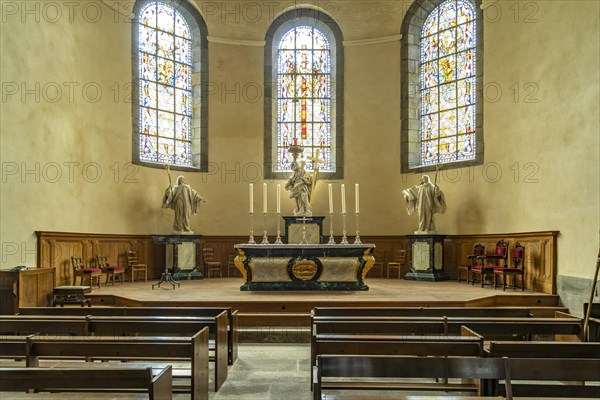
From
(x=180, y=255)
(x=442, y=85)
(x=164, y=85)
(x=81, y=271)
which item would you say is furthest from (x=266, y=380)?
(x=442, y=85)

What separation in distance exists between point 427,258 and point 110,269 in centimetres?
724

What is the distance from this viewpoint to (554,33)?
1027cm

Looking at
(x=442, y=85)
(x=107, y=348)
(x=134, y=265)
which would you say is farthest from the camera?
(x=442, y=85)

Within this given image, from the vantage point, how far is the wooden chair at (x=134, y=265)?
1282 cm

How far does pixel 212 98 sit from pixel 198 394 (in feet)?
37.6

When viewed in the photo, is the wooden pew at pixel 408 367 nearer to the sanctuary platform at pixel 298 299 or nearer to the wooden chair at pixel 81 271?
the sanctuary platform at pixel 298 299

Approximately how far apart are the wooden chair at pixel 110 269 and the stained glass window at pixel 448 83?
8151mm

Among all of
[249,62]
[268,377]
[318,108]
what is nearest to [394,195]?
[318,108]

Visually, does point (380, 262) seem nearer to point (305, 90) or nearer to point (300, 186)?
point (300, 186)

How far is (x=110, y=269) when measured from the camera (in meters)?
11.5

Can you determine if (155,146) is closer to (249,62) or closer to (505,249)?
(249,62)

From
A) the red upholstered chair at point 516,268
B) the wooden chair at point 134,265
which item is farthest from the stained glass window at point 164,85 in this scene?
the red upholstered chair at point 516,268

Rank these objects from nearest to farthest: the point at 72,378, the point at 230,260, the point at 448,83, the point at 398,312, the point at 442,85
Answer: the point at 72,378, the point at 398,312, the point at 448,83, the point at 442,85, the point at 230,260

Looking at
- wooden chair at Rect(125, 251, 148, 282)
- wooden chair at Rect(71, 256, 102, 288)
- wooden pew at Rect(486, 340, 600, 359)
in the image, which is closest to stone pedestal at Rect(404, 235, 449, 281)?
wooden chair at Rect(125, 251, 148, 282)
